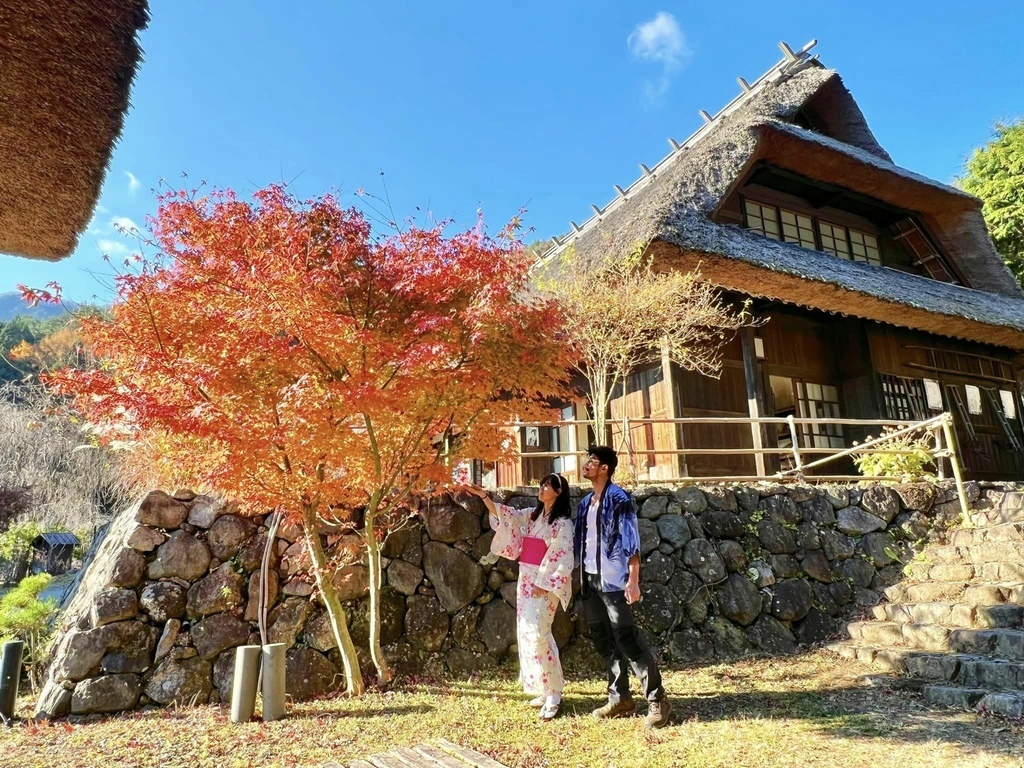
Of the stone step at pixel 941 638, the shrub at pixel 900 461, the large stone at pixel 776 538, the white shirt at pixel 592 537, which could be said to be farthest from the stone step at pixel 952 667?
the shrub at pixel 900 461

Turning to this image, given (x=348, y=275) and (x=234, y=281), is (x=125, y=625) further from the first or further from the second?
(x=348, y=275)

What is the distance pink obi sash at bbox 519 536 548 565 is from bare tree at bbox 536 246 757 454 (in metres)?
3.45

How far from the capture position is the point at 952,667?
4.57 m

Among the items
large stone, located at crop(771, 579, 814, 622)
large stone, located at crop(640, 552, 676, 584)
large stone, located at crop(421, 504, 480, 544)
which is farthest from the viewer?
large stone, located at crop(771, 579, 814, 622)

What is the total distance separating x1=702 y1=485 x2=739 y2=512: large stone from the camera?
6906mm

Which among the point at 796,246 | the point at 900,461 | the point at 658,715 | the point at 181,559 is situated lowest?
the point at 658,715

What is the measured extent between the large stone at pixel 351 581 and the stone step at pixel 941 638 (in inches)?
181

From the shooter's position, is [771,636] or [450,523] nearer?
[450,523]

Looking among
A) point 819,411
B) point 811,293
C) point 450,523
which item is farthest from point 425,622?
point 819,411

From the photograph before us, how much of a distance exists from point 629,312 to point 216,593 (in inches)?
230

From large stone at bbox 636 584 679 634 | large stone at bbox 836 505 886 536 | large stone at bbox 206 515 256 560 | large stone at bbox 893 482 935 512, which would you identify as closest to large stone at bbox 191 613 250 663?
large stone at bbox 206 515 256 560

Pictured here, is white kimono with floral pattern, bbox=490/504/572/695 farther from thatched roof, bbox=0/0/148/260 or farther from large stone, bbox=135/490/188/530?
thatched roof, bbox=0/0/148/260

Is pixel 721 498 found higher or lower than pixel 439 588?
higher

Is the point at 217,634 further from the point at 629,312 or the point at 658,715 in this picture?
the point at 629,312
